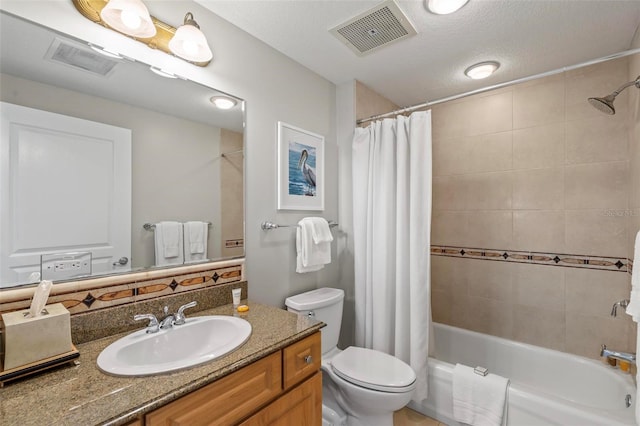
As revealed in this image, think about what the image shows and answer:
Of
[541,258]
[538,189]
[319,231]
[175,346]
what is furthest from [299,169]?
[541,258]

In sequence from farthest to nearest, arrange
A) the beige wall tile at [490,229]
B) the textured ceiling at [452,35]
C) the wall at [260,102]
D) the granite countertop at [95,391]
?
1. the beige wall tile at [490,229]
2. the textured ceiling at [452,35]
3. the wall at [260,102]
4. the granite countertop at [95,391]

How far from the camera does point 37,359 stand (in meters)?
0.86

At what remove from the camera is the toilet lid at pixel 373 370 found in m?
1.50

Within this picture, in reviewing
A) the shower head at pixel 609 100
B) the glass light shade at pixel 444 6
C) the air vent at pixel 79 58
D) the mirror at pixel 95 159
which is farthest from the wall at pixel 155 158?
the shower head at pixel 609 100

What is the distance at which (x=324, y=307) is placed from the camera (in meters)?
1.85

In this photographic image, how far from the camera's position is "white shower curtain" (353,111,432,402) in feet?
6.15

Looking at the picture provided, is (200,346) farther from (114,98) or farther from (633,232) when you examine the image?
(633,232)

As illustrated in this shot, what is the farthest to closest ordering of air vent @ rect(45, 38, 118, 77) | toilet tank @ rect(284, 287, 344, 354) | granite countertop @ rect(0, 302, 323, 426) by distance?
toilet tank @ rect(284, 287, 344, 354) < air vent @ rect(45, 38, 118, 77) < granite countertop @ rect(0, 302, 323, 426)

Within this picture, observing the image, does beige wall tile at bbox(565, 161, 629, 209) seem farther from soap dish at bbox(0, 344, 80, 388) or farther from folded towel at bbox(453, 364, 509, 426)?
soap dish at bbox(0, 344, 80, 388)

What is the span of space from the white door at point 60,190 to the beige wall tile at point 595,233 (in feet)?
8.81

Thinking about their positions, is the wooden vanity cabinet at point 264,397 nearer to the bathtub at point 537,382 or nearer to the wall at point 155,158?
the wall at point 155,158

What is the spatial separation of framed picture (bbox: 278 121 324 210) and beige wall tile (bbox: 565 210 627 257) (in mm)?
1754

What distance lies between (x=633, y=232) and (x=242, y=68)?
249cm

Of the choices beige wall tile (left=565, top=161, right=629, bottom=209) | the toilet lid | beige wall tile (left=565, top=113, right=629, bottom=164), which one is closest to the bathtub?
the toilet lid
